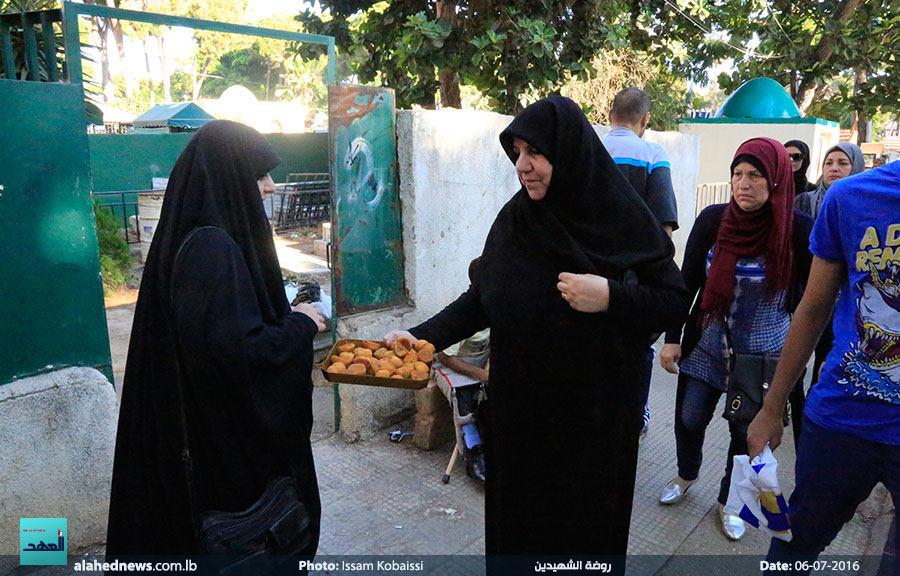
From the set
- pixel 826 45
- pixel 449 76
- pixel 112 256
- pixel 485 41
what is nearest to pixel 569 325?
pixel 485 41

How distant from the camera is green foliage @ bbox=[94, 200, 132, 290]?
838 cm

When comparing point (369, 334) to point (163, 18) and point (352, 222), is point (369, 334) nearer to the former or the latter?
point (352, 222)

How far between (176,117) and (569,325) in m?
16.2

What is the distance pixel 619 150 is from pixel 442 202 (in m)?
1.22

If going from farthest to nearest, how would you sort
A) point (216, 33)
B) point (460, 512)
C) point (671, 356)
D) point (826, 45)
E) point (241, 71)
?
point (241, 71) → point (216, 33) → point (826, 45) → point (460, 512) → point (671, 356)

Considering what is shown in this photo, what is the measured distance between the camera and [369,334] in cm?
394

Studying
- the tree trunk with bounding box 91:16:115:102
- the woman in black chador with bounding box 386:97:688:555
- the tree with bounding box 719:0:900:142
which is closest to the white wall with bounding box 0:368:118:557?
the woman in black chador with bounding box 386:97:688:555

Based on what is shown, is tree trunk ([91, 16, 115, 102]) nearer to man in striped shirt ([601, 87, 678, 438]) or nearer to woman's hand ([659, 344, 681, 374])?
man in striped shirt ([601, 87, 678, 438])

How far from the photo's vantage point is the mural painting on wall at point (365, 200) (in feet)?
12.0

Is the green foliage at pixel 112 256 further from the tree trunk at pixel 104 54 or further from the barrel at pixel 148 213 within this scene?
the tree trunk at pixel 104 54

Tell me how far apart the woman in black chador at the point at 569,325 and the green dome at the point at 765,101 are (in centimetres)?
1108

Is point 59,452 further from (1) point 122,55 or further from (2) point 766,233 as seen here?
(1) point 122,55

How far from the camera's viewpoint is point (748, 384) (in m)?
2.75

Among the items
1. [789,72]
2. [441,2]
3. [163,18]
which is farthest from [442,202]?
[789,72]
